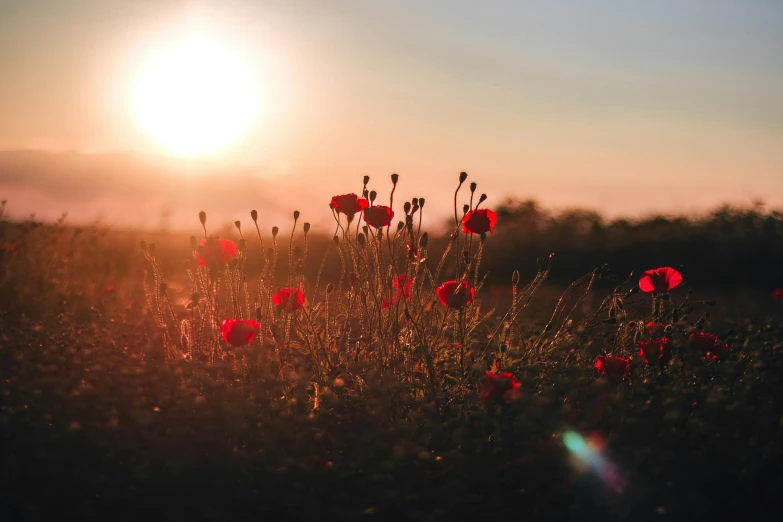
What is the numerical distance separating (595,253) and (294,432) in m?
7.22

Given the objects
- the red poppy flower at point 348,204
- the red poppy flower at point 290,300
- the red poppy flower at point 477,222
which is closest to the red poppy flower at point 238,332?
the red poppy flower at point 290,300

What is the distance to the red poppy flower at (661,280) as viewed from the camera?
11.1 feet

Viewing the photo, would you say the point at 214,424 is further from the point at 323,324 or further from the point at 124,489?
the point at 323,324

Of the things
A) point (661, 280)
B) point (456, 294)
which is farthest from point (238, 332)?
point (661, 280)

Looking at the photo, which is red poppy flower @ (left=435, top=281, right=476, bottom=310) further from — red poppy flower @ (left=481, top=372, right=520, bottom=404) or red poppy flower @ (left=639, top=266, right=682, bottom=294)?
red poppy flower @ (left=639, top=266, right=682, bottom=294)

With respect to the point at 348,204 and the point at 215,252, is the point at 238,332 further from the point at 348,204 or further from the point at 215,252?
the point at 348,204

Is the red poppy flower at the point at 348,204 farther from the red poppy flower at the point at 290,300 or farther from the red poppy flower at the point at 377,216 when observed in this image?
the red poppy flower at the point at 290,300

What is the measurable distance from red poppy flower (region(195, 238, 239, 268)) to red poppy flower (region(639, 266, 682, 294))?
1948mm

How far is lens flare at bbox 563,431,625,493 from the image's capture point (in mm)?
2125

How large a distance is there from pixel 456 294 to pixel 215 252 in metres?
1.14

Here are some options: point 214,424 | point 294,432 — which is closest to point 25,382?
point 214,424

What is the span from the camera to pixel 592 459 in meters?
2.20

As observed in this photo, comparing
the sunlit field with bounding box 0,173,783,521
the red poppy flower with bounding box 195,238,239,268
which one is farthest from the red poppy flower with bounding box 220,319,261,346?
the red poppy flower with bounding box 195,238,239,268

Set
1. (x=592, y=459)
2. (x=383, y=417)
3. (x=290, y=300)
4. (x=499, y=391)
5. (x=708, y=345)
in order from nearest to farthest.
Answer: (x=592, y=459) < (x=499, y=391) < (x=383, y=417) < (x=708, y=345) < (x=290, y=300)
